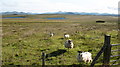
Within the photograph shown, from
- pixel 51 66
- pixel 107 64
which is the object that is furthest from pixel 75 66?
pixel 107 64

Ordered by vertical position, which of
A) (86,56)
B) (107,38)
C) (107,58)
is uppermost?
(107,38)

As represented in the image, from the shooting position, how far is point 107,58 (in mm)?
7145

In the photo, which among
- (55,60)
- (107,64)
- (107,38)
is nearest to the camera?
(107,38)

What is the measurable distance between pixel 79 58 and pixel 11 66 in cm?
607

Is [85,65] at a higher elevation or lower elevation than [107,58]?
lower

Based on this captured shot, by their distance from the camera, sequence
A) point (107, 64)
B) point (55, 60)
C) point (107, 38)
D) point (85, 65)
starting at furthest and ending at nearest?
1. point (55, 60)
2. point (85, 65)
3. point (107, 64)
4. point (107, 38)

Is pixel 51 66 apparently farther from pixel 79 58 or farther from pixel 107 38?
pixel 107 38

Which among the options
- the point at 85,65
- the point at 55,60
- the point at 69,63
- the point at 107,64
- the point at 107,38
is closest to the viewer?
the point at 107,38

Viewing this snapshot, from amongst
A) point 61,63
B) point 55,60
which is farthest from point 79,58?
point 55,60

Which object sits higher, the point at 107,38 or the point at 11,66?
the point at 107,38

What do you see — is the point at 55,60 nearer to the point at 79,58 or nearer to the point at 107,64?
the point at 79,58

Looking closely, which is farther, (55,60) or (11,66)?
(55,60)

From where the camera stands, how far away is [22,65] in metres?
10.6

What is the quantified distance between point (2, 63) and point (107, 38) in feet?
31.3
